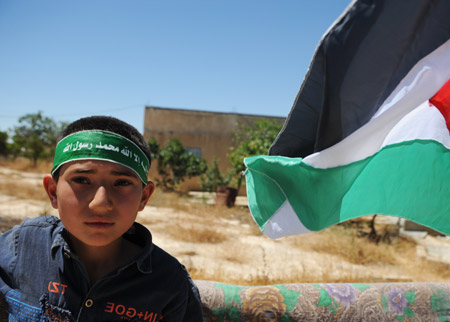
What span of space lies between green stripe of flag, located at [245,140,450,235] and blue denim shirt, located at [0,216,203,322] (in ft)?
2.55

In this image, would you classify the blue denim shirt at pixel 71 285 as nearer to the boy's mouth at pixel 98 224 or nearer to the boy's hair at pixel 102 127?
the boy's mouth at pixel 98 224

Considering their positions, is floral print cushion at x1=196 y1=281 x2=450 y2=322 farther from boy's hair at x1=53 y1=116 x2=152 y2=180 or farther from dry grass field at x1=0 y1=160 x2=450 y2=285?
dry grass field at x1=0 y1=160 x2=450 y2=285

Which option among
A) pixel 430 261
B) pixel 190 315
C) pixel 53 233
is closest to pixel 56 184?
pixel 53 233

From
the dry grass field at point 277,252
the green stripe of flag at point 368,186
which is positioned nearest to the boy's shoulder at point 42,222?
the green stripe of flag at point 368,186

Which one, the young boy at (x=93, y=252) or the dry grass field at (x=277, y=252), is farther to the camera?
the dry grass field at (x=277, y=252)

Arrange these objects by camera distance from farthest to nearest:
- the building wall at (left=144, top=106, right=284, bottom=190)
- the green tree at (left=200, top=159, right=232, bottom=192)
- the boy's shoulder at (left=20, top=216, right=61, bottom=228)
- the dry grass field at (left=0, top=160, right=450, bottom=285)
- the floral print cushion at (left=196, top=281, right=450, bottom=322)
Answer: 1. the building wall at (left=144, top=106, right=284, bottom=190)
2. the green tree at (left=200, top=159, right=232, bottom=192)
3. the dry grass field at (left=0, top=160, right=450, bottom=285)
4. the floral print cushion at (left=196, top=281, right=450, bottom=322)
5. the boy's shoulder at (left=20, top=216, right=61, bottom=228)

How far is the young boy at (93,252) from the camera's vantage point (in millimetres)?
1219

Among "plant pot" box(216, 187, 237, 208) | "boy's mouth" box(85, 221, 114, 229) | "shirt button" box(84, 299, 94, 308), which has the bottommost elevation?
"plant pot" box(216, 187, 237, 208)

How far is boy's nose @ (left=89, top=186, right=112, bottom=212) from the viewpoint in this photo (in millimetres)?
1167

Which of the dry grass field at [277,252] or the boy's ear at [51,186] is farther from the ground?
the boy's ear at [51,186]

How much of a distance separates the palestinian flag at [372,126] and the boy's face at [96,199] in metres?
0.87

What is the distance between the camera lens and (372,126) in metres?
1.76

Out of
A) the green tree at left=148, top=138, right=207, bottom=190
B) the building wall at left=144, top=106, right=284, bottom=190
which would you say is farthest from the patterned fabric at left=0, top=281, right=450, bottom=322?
the building wall at left=144, top=106, right=284, bottom=190

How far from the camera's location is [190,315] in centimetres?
145
